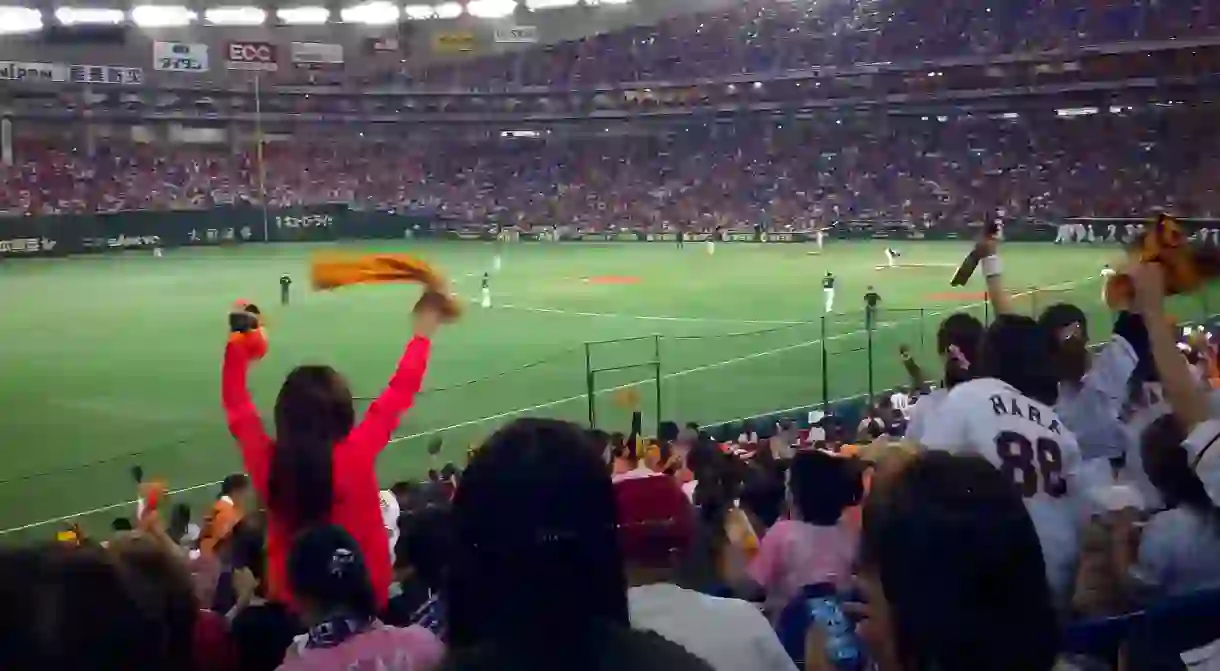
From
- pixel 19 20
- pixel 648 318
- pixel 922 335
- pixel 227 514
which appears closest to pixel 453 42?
pixel 19 20

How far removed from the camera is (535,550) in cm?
214

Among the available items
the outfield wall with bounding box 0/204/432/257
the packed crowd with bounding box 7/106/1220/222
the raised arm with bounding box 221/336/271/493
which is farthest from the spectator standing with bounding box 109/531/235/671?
the outfield wall with bounding box 0/204/432/257

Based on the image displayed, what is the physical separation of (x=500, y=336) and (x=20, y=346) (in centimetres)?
1083

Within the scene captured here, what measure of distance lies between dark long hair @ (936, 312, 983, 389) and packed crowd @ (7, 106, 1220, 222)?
4860 centimetres

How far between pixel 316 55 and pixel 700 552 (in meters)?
69.2

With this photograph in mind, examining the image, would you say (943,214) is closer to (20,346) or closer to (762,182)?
(762,182)

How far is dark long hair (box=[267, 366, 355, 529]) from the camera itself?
4.25 meters

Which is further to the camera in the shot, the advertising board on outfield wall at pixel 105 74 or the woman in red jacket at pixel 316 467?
the advertising board on outfield wall at pixel 105 74

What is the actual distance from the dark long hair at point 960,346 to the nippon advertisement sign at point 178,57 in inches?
2539

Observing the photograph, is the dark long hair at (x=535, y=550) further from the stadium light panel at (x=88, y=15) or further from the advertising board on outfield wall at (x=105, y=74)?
the stadium light panel at (x=88, y=15)

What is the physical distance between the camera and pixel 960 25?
64.9m

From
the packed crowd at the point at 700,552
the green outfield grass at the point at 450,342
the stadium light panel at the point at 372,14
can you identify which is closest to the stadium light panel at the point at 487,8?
the stadium light panel at the point at 372,14

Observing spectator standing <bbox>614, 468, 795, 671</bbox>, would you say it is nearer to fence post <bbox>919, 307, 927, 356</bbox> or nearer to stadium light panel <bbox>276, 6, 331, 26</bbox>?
fence post <bbox>919, 307, 927, 356</bbox>

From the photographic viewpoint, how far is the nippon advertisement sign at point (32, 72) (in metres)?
58.6
